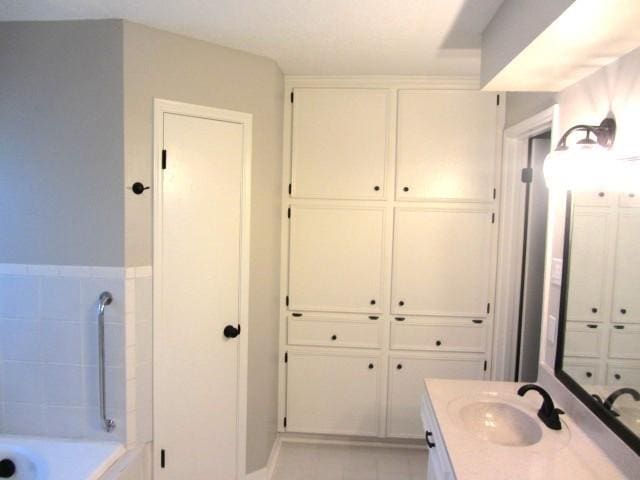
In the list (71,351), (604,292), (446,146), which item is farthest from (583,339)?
(71,351)

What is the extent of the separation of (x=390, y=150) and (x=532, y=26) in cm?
132

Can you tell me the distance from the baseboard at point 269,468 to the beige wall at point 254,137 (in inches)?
1.6

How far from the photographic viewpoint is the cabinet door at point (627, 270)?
1227 millimetres

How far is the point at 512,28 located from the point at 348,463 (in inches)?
98.1

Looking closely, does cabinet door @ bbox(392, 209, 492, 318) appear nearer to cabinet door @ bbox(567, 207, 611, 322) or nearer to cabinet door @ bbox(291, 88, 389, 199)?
cabinet door @ bbox(291, 88, 389, 199)

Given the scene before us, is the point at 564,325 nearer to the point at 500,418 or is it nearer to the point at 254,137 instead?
the point at 500,418

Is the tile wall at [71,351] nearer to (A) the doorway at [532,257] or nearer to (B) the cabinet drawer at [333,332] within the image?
(B) the cabinet drawer at [333,332]

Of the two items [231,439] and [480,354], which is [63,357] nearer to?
[231,439]

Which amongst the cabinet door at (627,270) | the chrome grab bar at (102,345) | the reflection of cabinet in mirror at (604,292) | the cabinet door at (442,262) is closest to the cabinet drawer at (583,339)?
the reflection of cabinet in mirror at (604,292)

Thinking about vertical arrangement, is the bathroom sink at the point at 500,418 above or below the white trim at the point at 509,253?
below

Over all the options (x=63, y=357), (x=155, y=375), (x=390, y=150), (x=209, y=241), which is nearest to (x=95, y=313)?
(x=63, y=357)

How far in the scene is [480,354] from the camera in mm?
2578

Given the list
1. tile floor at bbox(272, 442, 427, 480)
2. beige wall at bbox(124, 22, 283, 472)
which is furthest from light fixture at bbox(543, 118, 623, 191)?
tile floor at bbox(272, 442, 427, 480)

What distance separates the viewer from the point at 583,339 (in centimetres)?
151
